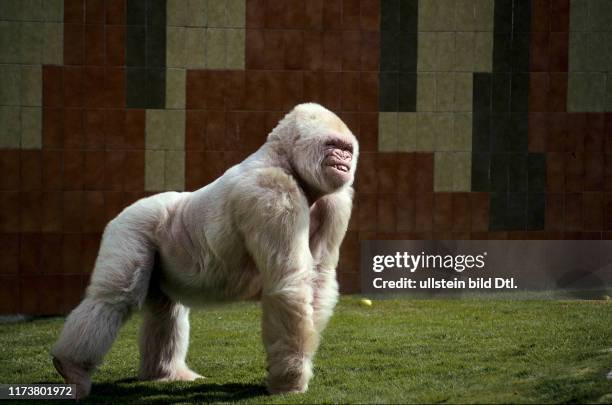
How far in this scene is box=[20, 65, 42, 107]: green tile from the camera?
9.20 m

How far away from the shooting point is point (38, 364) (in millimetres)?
6746

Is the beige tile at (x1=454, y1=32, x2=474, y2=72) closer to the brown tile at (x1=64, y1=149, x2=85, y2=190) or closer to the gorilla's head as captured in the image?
the brown tile at (x1=64, y1=149, x2=85, y2=190)

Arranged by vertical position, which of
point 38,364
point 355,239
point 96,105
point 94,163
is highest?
point 96,105

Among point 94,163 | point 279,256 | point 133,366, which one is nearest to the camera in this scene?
point 279,256

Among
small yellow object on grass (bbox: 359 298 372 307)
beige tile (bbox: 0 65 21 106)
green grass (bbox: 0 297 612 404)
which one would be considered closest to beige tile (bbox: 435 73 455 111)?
green grass (bbox: 0 297 612 404)

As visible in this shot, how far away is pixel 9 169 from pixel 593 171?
19.3ft

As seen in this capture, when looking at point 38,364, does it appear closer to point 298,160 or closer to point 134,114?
point 298,160

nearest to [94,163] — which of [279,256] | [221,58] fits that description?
[221,58]

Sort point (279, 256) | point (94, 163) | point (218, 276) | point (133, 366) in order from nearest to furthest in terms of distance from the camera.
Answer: point (279, 256), point (218, 276), point (133, 366), point (94, 163)

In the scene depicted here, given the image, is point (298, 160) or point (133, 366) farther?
point (133, 366)

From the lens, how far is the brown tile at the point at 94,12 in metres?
9.23

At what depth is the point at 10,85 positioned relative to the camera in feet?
30.2

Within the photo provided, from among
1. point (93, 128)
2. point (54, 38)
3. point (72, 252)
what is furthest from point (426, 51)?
point (72, 252)

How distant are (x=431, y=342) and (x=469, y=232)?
276 centimetres
